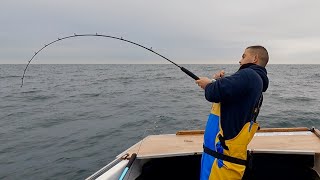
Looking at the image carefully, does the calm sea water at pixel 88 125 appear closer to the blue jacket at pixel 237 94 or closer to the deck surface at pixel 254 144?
the deck surface at pixel 254 144

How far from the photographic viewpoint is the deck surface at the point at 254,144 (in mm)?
4152

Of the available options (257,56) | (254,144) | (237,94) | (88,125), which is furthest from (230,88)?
(88,125)

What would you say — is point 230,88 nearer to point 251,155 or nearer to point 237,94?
point 237,94

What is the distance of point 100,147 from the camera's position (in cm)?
896

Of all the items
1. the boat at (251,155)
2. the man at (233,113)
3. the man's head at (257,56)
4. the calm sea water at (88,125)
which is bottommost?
the calm sea water at (88,125)

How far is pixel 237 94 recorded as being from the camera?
2.68m

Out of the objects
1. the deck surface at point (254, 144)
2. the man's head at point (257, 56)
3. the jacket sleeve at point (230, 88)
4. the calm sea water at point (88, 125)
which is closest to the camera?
the jacket sleeve at point (230, 88)

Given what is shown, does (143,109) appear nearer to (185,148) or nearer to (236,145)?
(185,148)

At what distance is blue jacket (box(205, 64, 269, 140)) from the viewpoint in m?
2.66

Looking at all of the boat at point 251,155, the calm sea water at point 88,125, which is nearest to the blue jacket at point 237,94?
the boat at point 251,155

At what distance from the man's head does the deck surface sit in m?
1.65

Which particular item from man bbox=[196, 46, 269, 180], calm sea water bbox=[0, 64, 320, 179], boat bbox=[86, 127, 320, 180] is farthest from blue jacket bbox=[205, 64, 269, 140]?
calm sea water bbox=[0, 64, 320, 179]

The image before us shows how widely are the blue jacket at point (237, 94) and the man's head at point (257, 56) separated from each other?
62mm

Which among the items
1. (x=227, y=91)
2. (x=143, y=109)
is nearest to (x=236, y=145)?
(x=227, y=91)
